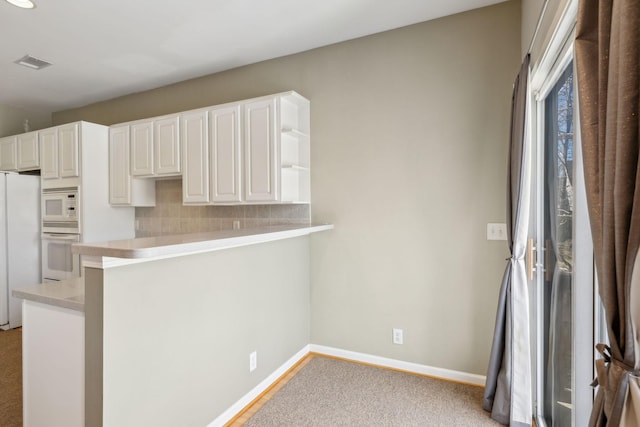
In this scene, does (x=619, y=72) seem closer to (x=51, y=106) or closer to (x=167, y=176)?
(x=167, y=176)

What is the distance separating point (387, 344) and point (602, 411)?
2.08 meters

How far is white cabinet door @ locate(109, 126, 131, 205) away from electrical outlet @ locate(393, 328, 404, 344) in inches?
118

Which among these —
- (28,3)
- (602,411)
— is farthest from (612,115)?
(28,3)

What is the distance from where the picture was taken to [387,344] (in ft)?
8.63

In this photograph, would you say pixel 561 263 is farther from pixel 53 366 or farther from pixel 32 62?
pixel 32 62

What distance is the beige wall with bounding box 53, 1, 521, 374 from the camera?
7.60ft

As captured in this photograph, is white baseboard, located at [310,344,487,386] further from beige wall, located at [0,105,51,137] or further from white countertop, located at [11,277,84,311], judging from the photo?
beige wall, located at [0,105,51,137]

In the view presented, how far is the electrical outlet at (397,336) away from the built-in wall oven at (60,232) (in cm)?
339

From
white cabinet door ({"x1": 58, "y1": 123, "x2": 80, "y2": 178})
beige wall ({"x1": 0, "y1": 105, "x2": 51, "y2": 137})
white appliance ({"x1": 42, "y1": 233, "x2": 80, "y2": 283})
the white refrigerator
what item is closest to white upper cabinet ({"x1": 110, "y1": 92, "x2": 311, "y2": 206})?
white cabinet door ({"x1": 58, "y1": 123, "x2": 80, "y2": 178})

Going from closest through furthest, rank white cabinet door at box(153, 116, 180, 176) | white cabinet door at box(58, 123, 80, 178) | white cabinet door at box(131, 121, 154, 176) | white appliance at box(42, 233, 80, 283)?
white cabinet door at box(153, 116, 180, 176)
white cabinet door at box(131, 121, 154, 176)
white cabinet door at box(58, 123, 80, 178)
white appliance at box(42, 233, 80, 283)

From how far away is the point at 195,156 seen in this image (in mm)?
3057

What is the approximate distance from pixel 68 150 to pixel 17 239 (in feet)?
4.24

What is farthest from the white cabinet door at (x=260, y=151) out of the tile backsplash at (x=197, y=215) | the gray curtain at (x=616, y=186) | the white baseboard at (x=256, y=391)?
the gray curtain at (x=616, y=186)

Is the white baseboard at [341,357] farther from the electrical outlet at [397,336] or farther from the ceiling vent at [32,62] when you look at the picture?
the ceiling vent at [32,62]
